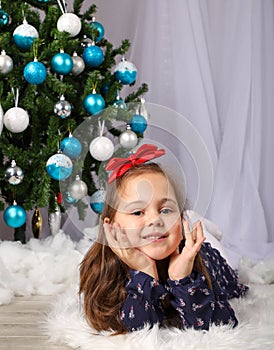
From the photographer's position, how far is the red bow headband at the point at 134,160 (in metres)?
1.59

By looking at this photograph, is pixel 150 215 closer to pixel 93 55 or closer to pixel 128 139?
pixel 128 139

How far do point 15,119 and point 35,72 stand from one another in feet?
0.56

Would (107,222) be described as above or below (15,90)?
below

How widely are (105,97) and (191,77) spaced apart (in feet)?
2.04

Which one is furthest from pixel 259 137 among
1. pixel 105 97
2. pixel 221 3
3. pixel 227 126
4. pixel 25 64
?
pixel 25 64

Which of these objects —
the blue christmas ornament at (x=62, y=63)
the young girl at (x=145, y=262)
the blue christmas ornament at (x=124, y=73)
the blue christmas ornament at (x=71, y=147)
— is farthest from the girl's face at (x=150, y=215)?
the blue christmas ornament at (x=124, y=73)

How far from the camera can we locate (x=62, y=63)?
2.35 metres

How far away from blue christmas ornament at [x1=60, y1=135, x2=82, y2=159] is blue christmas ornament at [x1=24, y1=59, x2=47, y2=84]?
220 mm

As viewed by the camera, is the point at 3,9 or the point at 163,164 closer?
the point at 163,164

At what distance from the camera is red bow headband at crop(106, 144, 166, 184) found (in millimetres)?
1588

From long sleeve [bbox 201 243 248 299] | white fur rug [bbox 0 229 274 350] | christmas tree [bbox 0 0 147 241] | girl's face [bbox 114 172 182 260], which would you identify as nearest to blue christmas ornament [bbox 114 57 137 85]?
christmas tree [bbox 0 0 147 241]

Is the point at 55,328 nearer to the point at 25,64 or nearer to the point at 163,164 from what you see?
A: the point at 163,164

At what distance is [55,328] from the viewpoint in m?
1.69

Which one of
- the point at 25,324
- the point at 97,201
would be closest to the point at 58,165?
the point at 97,201
